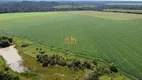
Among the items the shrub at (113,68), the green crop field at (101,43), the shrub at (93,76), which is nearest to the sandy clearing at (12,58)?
the green crop field at (101,43)

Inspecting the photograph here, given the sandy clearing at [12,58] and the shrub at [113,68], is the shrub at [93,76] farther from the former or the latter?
the sandy clearing at [12,58]

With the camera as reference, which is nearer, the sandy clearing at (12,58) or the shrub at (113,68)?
the shrub at (113,68)

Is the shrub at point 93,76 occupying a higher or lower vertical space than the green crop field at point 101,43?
higher

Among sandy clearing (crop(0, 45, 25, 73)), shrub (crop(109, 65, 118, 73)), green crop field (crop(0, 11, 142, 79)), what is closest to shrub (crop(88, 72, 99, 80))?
shrub (crop(109, 65, 118, 73))

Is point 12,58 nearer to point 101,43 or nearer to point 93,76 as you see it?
point 101,43

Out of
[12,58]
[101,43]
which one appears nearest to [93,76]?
[12,58]

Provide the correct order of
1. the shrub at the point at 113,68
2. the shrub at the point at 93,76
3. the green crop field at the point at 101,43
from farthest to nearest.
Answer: the green crop field at the point at 101,43 → the shrub at the point at 113,68 → the shrub at the point at 93,76

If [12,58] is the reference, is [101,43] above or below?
above

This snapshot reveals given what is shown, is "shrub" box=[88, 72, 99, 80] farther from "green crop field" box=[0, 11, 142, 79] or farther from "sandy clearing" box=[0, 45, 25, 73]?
"sandy clearing" box=[0, 45, 25, 73]

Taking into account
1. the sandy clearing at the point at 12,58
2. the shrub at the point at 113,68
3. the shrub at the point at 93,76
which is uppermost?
the shrub at the point at 93,76
